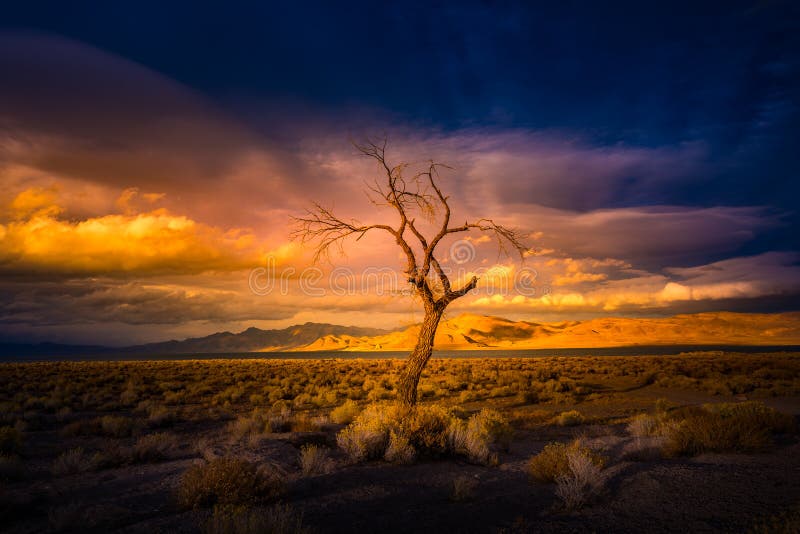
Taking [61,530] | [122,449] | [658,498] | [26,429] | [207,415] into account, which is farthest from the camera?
[207,415]

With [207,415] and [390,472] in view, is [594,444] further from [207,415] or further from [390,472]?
[207,415]

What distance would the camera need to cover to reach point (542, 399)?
21.8 metres

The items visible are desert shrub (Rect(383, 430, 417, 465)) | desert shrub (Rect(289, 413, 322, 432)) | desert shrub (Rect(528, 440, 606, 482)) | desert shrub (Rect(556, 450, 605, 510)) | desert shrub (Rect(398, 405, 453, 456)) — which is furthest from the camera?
desert shrub (Rect(289, 413, 322, 432))

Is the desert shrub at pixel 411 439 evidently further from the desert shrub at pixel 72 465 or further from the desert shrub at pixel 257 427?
the desert shrub at pixel 72 465

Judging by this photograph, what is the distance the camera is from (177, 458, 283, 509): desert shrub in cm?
622

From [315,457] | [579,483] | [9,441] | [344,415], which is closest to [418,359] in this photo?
[344,415]

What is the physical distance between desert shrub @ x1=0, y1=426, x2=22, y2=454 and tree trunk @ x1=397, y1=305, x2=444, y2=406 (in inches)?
369

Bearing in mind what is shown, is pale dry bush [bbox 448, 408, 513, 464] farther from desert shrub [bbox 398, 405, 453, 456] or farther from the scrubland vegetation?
desert shrub [bbox 398, 405, 453, 456]

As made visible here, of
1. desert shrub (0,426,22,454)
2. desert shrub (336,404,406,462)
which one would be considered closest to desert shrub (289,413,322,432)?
desert shrub (336,404,406,462)

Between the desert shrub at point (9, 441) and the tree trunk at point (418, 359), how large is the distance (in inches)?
369

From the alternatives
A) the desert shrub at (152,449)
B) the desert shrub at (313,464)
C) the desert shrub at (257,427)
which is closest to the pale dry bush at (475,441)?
the desert shrub at (313,464)

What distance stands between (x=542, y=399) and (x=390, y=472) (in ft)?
51.2

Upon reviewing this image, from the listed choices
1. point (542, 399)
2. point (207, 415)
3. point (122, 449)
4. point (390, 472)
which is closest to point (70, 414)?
point (207, 415)

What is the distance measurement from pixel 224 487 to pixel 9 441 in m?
7.97
